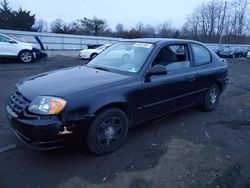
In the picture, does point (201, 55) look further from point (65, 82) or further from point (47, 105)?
point (47, 105)

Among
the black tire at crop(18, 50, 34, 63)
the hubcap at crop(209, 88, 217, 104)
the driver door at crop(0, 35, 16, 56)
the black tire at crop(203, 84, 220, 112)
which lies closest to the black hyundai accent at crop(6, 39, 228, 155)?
the black tire at crop(203, 84, 220, 112)

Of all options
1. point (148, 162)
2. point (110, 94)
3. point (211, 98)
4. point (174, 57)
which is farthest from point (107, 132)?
point (211, 98)

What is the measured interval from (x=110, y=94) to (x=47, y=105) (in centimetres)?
84

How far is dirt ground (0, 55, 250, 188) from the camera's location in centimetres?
307

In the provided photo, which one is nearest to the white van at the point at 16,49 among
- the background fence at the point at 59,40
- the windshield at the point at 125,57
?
the windshield at the point at 125,57

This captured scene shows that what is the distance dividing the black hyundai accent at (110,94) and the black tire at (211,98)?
0.92 feet

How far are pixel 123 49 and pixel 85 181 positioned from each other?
247 centimetres

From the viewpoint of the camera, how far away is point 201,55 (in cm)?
534

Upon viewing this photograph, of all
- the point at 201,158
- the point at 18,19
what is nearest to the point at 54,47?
the point at 18,19

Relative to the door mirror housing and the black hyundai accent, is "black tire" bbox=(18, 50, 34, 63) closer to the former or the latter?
the black hyundai accent

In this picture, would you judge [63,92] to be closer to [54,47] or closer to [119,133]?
[119,133]

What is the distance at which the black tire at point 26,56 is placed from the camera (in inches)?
558

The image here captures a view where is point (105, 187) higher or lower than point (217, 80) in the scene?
lower

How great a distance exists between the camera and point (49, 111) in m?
3.03
